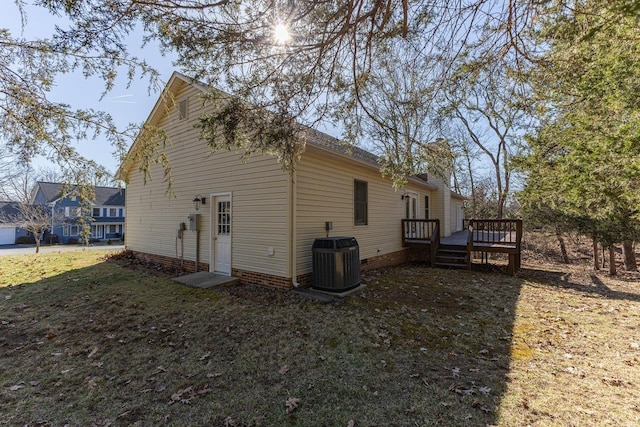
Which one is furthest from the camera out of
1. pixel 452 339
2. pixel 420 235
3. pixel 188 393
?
pixel 420 235

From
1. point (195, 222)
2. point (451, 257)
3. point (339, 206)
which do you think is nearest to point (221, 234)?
point (195, 222)

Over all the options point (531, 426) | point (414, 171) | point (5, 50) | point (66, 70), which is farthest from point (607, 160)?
point (5, 50)

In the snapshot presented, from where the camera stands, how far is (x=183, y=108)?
8.77m

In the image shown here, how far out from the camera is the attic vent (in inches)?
342

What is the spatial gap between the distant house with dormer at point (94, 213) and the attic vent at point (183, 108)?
75.7 feet

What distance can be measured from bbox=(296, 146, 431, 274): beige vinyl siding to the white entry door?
7.37 ft

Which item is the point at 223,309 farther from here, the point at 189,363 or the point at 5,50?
the point at 5,50

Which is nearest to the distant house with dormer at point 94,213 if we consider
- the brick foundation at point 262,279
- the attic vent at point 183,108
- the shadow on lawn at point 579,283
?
the attic vent at point 183,108

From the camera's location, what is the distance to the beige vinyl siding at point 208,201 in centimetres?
647

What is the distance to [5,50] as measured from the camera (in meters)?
3.60

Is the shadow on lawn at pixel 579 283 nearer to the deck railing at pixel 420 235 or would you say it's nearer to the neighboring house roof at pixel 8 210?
the deck railing at pixel 420 235

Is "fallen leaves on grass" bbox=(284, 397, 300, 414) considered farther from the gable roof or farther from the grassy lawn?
the gable roof

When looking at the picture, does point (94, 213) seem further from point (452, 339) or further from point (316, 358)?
point (452, 339)

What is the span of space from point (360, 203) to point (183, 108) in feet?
20.3
